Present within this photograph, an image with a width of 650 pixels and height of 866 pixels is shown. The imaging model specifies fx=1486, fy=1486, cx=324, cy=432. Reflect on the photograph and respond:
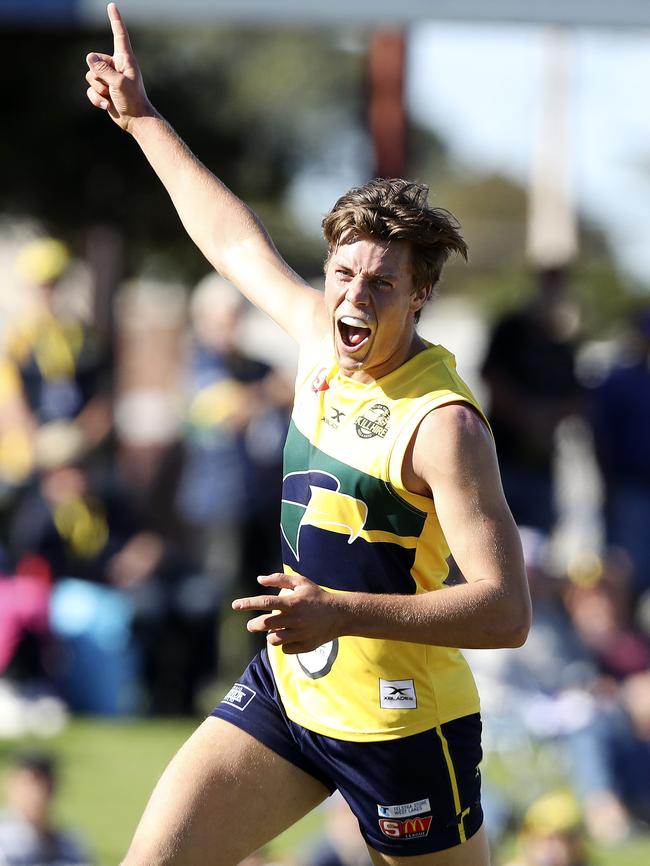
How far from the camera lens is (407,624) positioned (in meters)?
3.19

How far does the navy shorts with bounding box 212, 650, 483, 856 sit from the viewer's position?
359 cm

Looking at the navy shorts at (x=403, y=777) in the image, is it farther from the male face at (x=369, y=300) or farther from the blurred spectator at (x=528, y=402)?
the blurred spectator at (x=528, y=402)

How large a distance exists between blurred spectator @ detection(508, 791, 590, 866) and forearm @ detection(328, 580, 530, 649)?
147 inches

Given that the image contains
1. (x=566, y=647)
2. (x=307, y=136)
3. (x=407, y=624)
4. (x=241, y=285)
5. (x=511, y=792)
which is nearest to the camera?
(x=407, y=624)

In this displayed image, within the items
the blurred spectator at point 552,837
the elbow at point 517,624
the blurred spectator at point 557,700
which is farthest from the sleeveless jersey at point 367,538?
the blurred spectator at point 557,700

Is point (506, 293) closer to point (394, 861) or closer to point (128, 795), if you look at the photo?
point (128, 795)

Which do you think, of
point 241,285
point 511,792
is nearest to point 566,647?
point 511,792

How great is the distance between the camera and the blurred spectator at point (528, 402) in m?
8.52

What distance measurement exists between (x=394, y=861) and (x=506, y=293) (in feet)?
82.4

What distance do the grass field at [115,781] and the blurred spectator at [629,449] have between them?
68.7 inches

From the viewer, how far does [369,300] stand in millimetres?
3447

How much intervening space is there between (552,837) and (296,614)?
160 inches

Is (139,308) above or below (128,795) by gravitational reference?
above

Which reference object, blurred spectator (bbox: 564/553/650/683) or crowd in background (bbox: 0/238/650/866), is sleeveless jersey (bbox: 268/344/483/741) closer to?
crowd in background (bbox: 0/238/650/866)
